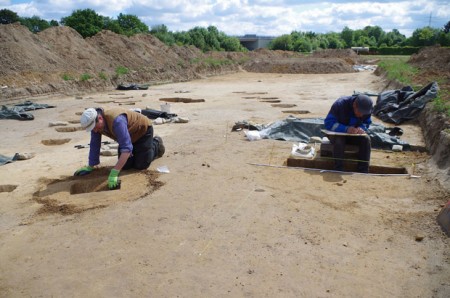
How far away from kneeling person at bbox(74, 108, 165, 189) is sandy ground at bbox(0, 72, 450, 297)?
23 centimetres

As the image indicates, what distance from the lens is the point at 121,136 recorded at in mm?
5125

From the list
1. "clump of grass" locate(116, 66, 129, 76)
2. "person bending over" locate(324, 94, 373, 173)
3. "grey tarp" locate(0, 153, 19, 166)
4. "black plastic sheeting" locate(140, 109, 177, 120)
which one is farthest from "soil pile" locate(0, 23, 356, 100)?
"person bending over" locate(324, 94, 373, 173)

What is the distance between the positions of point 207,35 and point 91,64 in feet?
89.2

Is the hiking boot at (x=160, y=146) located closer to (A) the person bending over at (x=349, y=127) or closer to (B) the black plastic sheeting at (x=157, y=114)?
(A) the person bending over at (x=349, y=127)

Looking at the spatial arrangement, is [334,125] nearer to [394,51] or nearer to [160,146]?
[160,146]

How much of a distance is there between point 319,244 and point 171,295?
155 cm

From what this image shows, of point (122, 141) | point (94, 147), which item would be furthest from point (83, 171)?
point (122, 141)

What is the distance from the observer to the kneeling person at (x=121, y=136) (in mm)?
5105

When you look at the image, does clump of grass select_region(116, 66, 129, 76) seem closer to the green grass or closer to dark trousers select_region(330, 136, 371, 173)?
the green grass

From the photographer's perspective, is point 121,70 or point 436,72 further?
point 121,70

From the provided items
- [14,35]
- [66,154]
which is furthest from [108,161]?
[14,35]

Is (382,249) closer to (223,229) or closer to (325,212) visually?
(325,212)

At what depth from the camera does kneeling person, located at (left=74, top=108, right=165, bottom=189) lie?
5105mm

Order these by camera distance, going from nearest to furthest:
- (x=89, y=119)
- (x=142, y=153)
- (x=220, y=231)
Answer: (x=220, y=231) < (x=89, y=119) < (x=142, y=153)
